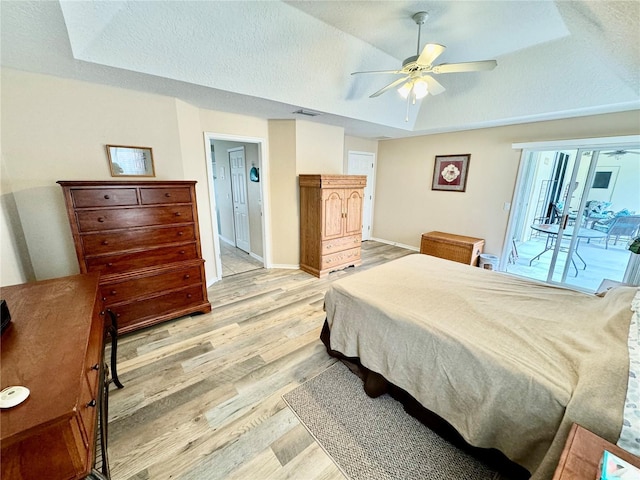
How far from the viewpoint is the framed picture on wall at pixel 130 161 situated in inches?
101

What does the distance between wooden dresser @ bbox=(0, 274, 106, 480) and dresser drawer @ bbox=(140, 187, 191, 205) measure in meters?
1.21

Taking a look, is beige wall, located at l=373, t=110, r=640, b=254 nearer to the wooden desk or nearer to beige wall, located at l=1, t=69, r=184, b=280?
the wooden desk

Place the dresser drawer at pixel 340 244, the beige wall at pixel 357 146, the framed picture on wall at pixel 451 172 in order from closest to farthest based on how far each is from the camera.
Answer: the dresser drawer at pixel 340 244, the framed picture on wall at pixel 451 172, the beige wall at pixel 357 146

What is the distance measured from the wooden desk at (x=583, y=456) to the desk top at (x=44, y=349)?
4.97 feet

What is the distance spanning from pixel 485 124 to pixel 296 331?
4.25 meters

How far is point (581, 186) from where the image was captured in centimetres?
344

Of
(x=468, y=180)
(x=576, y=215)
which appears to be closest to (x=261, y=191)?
(x=468, y=180)

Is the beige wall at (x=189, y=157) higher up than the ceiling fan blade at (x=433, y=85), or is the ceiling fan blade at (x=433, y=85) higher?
the ceiling fan blade at (x=433, y=85)

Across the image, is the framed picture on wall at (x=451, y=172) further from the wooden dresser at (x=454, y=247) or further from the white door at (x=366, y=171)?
the white door at (x=366, y=171)

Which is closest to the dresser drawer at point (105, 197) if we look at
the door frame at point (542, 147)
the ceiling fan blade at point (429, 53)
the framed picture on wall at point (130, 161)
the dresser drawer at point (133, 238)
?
the dresser drawer at point (133, 238)

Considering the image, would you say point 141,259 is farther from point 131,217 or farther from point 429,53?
point 429,53

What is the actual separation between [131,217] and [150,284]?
27.3 inches

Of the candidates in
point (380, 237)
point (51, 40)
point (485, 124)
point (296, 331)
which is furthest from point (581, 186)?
point (51, 40)

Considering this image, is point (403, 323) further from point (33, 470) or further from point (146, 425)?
point (146, 425)
